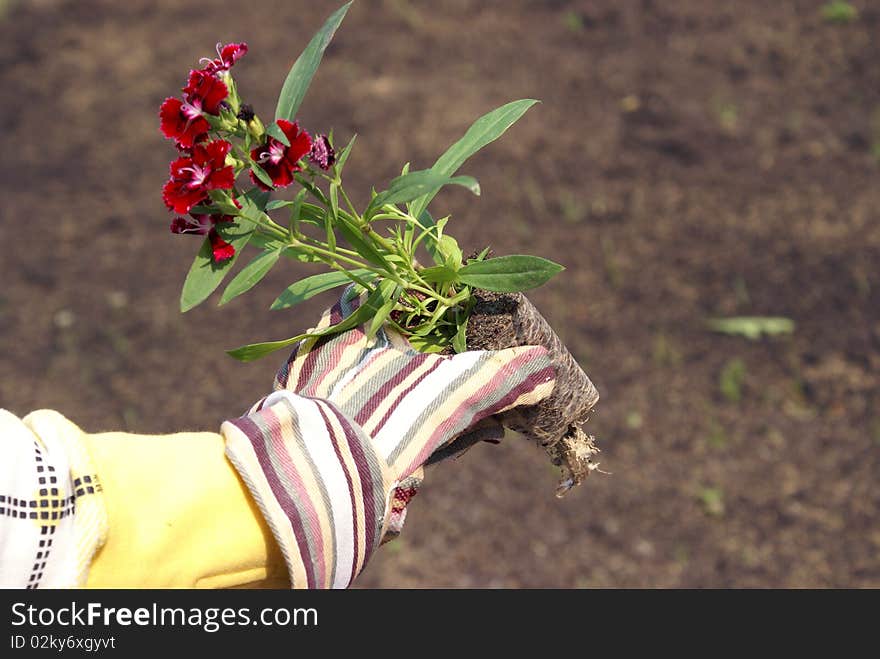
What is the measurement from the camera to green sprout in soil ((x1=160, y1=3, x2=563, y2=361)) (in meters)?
1.39

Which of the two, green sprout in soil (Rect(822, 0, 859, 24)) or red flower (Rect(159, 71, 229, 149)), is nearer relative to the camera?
red flower (Rect(159, 71, 229, 149))

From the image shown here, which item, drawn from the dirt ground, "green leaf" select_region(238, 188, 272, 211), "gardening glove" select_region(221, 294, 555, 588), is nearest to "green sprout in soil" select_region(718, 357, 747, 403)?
the dirt ground

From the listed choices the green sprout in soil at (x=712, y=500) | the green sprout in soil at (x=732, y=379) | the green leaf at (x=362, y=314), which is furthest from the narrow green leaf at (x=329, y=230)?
the green sprout in soil at (x=732, y=379)

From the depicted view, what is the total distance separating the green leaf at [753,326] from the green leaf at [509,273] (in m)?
2.19

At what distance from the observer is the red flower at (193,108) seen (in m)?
1.38

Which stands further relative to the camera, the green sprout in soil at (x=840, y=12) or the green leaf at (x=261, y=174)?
the green sprout in soil at (x=840, y=12)

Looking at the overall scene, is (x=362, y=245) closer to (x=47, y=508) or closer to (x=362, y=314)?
(x=362, y=314)

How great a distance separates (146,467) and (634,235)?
2950mm

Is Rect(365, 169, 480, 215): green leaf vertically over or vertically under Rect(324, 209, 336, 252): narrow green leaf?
over

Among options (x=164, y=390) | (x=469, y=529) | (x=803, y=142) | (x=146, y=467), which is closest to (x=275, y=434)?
(x=146, y=467)

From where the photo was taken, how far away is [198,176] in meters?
1.39

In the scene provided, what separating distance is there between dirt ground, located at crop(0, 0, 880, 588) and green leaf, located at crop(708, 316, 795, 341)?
0.13ft

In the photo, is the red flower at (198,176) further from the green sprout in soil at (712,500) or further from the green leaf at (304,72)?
the green sprout in soil at (712,500)

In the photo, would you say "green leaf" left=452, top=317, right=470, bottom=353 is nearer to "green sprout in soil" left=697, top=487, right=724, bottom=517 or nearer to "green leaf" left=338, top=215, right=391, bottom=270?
"green leaf" left=338, top=215, right=391, bottom=270
